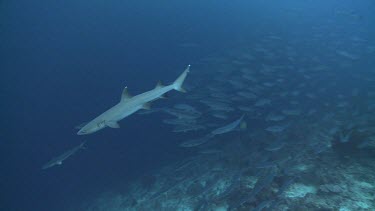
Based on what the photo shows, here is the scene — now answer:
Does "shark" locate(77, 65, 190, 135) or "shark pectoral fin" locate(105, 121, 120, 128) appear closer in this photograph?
"shark pectoral fin" locate(105, 121, 120, 128)

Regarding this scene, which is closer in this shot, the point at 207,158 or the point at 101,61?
the point at 207,158

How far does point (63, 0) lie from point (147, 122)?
76570 mm

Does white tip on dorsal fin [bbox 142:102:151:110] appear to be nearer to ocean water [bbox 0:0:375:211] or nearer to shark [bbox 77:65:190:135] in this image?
shark [bbox 77:65:190:135]

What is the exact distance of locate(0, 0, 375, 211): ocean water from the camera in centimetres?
860

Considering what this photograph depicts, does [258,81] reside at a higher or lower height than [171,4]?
lower

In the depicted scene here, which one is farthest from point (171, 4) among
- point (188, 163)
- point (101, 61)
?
point (188, 163)

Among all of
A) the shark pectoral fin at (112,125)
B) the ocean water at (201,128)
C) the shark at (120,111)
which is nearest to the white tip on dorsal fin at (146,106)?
the shark at (120,111)

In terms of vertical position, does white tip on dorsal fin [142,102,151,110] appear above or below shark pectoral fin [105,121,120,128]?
above

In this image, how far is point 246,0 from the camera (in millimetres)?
77000

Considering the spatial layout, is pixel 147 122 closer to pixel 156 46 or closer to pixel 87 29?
pixel 156 46

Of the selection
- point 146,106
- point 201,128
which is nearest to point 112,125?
point 146,106

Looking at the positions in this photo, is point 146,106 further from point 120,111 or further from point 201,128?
point 201,128

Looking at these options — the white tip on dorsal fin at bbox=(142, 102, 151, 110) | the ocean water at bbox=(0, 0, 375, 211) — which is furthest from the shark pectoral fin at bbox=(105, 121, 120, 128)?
the ocean water at bbox=(0, 0, 375, 211)

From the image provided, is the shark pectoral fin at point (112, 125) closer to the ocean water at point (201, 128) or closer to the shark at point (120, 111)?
the shark at point (120, 111)
